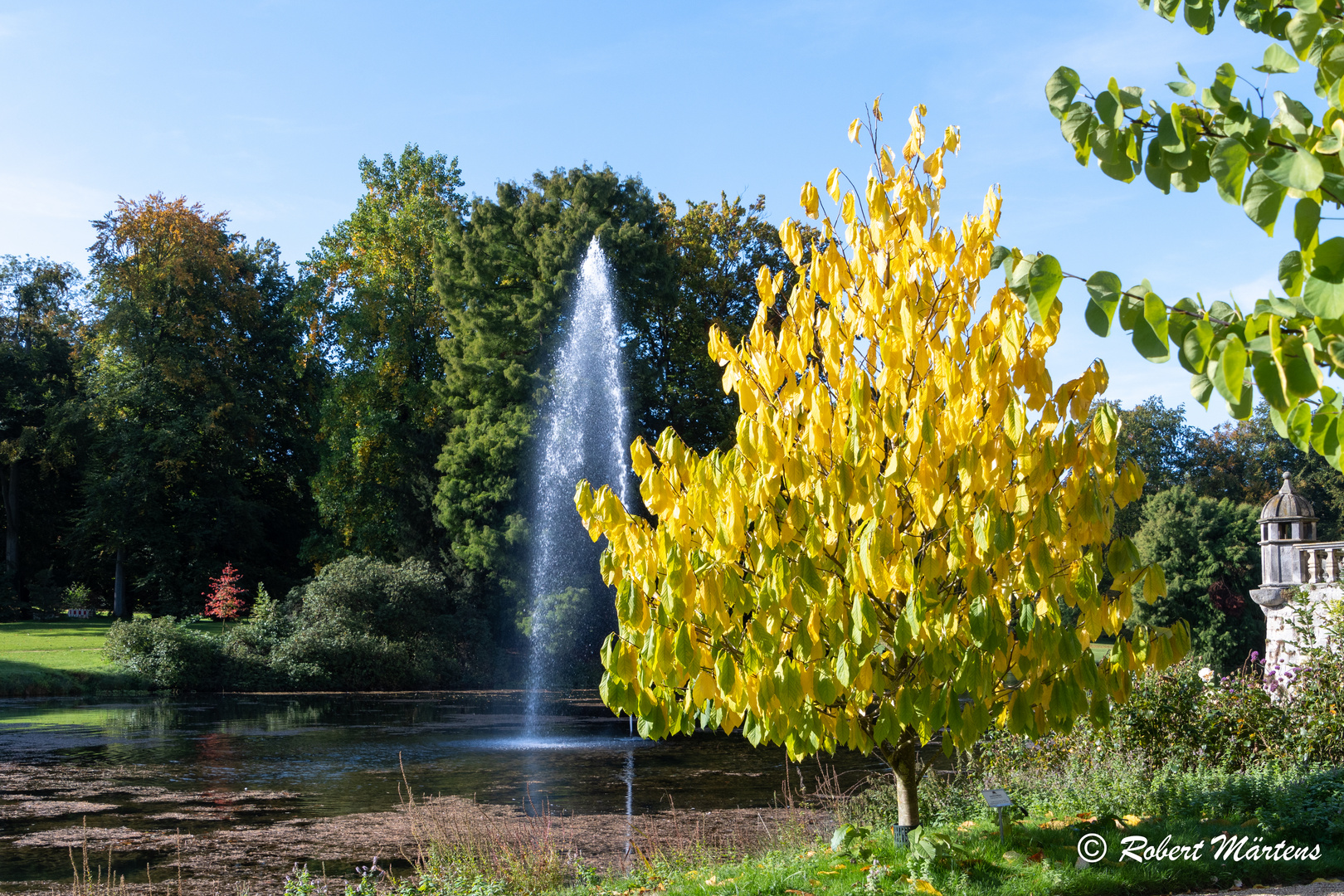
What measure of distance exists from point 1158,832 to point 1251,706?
2.86 metres

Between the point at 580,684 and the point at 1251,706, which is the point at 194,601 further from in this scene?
the point at 1251,706

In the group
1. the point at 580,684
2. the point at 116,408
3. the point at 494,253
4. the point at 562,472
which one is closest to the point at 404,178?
the point at 494,253

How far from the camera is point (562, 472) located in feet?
97.0

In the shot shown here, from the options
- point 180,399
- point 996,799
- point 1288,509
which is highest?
point 180,399

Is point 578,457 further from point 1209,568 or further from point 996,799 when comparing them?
point 996,799

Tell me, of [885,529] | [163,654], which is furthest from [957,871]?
[163,654]

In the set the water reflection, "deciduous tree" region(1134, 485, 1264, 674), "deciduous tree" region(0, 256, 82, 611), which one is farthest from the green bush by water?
"deciduous tree" region(1134, 485, 1264, 674)

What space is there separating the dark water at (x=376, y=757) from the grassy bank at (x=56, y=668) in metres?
0.98

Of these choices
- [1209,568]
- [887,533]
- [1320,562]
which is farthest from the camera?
[1209,568]

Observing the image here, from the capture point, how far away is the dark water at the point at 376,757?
1191 centimetres

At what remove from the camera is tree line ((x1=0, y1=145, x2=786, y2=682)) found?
3061 cm

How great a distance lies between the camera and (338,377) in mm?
36500

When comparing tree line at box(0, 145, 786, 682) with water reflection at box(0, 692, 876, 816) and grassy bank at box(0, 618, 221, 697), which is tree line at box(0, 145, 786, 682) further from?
water reflection at box(0, 692, 876, 816)

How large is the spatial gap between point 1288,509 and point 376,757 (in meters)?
15.1
